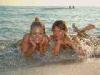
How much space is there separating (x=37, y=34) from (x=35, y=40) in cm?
5

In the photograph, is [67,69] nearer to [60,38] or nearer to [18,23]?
[60,38]

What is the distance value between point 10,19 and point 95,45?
0.70 meters

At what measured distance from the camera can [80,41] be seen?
7.00 feet

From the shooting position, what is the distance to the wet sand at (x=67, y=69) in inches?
81.4

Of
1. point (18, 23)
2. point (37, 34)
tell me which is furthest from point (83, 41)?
point (18, 23)

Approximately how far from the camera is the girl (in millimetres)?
2068

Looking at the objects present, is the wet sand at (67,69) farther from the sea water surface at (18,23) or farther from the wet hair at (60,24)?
the wet hair at (60,24)

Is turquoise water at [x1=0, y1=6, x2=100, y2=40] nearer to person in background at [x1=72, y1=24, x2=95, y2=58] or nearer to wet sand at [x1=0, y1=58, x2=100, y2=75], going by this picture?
person in background at [x1=72, y1=24, x2=95, y2=58]

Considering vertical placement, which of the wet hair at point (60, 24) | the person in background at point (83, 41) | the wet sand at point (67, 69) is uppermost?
the wet hair at point (60, 24)

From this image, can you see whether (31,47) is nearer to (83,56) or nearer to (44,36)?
(44,36)

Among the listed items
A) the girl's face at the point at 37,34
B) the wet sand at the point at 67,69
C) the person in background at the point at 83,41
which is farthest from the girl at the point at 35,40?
the person in background at the point at 83,41

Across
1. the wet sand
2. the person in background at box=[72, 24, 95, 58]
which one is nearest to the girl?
the wet sand

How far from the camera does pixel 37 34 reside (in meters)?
2.10
